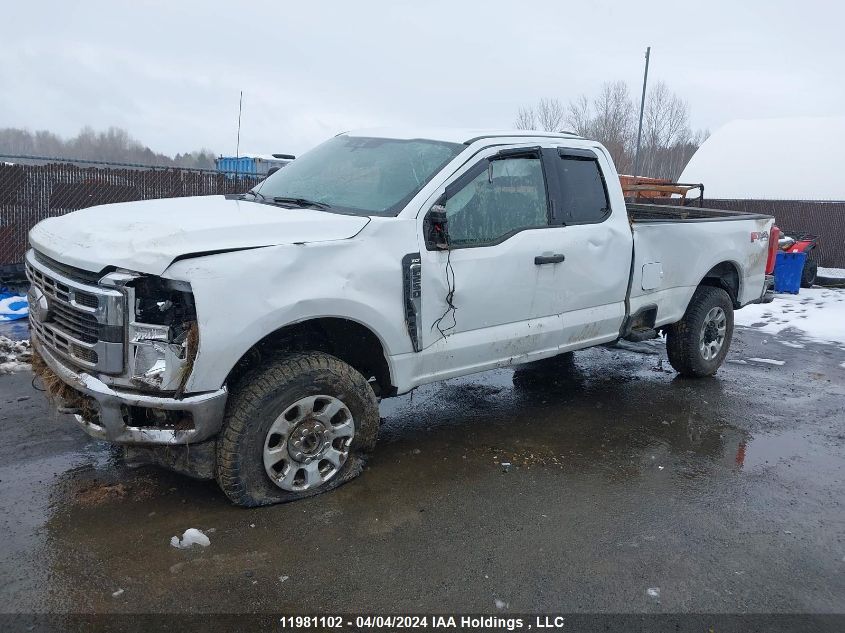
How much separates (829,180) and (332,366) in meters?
30.7

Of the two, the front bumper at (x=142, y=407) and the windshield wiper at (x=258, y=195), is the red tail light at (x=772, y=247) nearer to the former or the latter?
the windshield wiper at (x=258, y=195)

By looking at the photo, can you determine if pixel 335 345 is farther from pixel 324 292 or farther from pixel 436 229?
pixel 436 229

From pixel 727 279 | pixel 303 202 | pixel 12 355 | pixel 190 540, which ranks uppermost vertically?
pixel 303 202

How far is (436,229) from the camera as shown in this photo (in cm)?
418

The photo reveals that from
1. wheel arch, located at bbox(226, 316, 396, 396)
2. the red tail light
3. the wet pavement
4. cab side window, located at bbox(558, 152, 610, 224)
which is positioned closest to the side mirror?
wheel arch, located at bbox(226, 316, 396, 396)

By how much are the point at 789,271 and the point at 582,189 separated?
9.47 metres

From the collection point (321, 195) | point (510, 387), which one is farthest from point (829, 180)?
point (321, 195)

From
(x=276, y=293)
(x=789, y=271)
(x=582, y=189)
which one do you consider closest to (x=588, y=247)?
(x=582, y=189)

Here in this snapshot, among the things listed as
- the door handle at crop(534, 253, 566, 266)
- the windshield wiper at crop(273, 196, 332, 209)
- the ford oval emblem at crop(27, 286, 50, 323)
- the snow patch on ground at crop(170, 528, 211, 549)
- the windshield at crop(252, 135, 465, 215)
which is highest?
the windshield at crop(252, 135, 465, 215)

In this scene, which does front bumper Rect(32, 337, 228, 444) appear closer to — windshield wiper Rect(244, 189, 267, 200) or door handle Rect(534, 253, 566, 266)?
windshield wiper Rect(244, 189, 267, 200)

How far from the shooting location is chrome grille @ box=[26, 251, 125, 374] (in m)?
3.28

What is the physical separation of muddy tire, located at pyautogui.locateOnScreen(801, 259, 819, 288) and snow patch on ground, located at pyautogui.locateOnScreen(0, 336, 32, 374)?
43.5 feet

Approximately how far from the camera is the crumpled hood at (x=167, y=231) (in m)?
3.31

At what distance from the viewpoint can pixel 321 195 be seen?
458 centimetres
